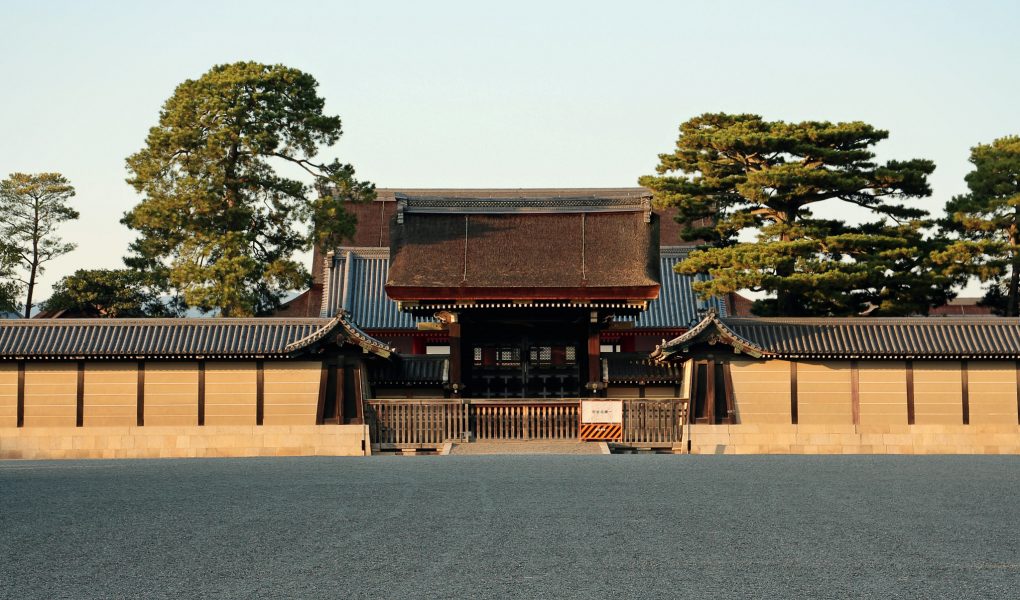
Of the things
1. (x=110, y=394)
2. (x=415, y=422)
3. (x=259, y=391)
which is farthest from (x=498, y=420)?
(x=110, y=394)

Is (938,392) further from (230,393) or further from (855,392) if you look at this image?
(230,393)

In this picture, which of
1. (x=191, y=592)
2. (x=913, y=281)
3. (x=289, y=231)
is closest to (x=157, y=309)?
(x=289, y=231)

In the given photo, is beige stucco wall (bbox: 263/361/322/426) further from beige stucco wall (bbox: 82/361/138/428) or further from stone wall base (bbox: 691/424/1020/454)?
stone wall base (bbox: 691/424/1020/454)

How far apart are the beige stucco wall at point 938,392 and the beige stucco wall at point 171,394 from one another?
2008cm

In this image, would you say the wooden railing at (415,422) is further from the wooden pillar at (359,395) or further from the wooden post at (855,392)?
the wooden post at (855,392)

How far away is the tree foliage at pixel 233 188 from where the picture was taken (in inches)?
1430

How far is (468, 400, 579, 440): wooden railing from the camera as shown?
31562 mm

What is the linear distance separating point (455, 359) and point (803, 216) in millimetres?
11895

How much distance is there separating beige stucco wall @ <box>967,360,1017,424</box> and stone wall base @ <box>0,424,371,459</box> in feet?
55.2

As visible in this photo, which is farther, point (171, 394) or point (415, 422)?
point (171, 394)

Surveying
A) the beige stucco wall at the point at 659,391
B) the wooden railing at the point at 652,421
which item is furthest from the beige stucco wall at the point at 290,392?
the beige stucco wall at the point at 659,391

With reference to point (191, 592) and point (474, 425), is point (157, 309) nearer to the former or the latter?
point (474, 425)

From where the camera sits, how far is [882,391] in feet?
104

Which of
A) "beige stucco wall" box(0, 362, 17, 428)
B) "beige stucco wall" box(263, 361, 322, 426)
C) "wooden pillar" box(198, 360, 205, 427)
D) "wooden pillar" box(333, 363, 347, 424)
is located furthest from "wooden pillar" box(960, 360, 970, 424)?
"beige stucco wall" box(0, 362, 17, 428)
